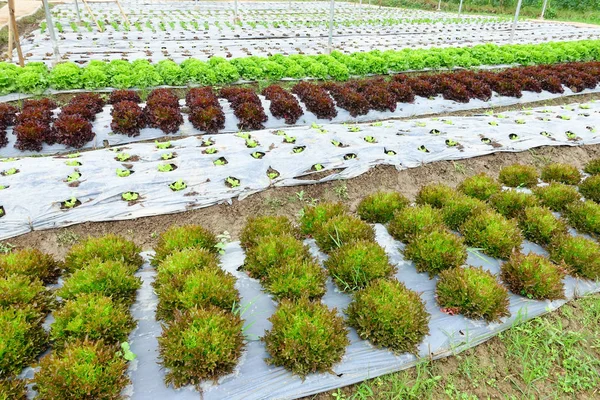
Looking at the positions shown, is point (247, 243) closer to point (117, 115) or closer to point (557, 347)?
point (557, 347)

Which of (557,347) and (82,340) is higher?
(82,340)

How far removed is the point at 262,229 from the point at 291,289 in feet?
3.15

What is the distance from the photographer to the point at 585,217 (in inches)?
175

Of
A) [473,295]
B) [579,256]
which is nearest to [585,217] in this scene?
[579,256]

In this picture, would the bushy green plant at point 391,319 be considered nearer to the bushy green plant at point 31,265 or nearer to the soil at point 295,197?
the soil at point 295,197

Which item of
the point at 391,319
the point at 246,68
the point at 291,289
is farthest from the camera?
the point at 246,68

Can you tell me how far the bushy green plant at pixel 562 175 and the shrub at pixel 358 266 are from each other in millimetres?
3624

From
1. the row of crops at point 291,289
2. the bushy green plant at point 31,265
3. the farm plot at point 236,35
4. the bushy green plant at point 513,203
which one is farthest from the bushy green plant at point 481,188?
the farm plot at point 236,35

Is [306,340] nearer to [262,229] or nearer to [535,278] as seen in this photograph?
[262,229]

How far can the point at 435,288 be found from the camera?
3.55 m

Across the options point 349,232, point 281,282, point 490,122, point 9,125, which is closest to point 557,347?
point 349,232

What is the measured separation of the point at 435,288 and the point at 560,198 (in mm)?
2610

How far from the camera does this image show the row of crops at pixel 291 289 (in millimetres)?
2607

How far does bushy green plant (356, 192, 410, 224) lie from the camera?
179 inches
